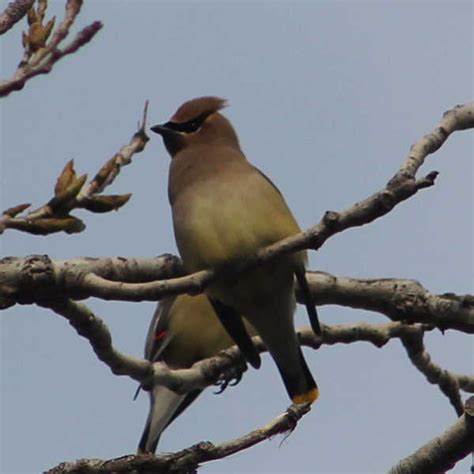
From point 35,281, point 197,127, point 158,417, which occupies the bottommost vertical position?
point 35,281

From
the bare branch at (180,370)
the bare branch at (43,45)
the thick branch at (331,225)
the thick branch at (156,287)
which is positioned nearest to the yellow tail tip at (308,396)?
the bare branch at (180,370)

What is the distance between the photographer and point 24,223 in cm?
346

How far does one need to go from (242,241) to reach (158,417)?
2350mm

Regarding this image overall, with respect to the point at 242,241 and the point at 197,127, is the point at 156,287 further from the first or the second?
the point at 197,127

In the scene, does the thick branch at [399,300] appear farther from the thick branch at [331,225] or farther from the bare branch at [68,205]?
the bare branch at [68,205]

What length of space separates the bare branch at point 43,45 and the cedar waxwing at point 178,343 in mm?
3497

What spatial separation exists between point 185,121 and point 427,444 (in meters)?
2.81

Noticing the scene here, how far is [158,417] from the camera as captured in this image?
6949 mm

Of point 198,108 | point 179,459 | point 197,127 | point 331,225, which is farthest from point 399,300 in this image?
point 198,108

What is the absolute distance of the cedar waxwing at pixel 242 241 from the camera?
16.0 ft

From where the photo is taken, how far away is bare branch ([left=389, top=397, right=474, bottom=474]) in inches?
143

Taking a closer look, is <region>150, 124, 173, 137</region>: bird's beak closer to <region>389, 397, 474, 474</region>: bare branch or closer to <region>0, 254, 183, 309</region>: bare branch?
<region>0, 254, 183, 309</region>: bare branch

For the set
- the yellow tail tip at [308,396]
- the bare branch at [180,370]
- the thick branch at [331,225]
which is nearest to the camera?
the thick branch at [331,225]

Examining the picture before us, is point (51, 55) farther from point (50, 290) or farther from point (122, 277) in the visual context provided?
point (122, 277)
